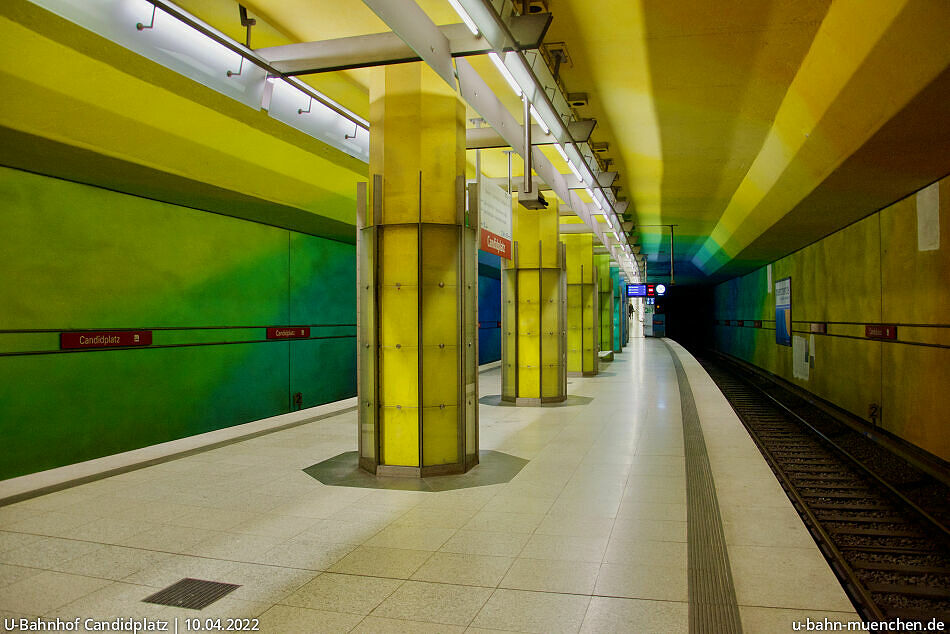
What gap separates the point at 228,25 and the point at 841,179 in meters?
6.81

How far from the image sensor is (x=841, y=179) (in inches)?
279

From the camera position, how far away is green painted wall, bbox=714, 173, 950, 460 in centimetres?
705

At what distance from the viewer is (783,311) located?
1567 cm

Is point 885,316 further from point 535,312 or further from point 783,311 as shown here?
point 783,311

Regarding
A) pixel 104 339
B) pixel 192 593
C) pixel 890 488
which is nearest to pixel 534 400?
pixel 890 488

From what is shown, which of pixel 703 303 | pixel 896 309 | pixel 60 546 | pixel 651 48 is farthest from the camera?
pixel 703 303

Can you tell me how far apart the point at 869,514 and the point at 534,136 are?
5.27 metres

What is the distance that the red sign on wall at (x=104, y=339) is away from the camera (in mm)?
6090

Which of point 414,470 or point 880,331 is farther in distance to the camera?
point 880,331

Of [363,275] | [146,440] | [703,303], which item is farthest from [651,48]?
[703,303]

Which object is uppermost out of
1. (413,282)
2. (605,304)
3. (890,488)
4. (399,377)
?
(605,304)

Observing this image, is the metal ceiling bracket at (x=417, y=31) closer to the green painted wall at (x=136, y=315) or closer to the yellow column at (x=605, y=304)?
the green painted wall at (x=136, y=315)

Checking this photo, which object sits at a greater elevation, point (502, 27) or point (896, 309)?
point (502, 27)

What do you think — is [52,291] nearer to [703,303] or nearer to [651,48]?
[651,48]
